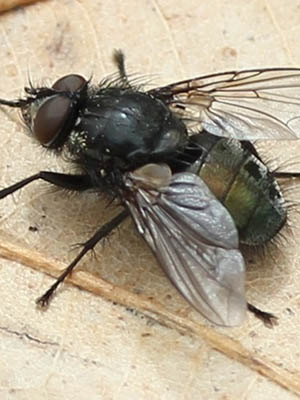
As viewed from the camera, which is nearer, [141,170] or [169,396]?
[169,396]

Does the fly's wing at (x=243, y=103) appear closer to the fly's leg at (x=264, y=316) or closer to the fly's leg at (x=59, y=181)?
the fly's leg at (x=59, y=181)

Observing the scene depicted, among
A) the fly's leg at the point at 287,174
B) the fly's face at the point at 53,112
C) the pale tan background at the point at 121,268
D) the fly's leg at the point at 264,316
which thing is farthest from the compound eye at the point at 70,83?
the fly's leg at the point at 264,316

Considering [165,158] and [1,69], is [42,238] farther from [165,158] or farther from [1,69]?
[1,69]

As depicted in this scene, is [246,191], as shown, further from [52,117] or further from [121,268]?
[52,117]

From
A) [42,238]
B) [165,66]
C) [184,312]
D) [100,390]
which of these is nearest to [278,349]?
[184,312]

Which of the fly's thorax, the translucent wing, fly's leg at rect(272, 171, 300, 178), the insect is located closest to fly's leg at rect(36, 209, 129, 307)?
the insect

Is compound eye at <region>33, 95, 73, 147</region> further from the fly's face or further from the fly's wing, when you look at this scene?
the fly's wing
